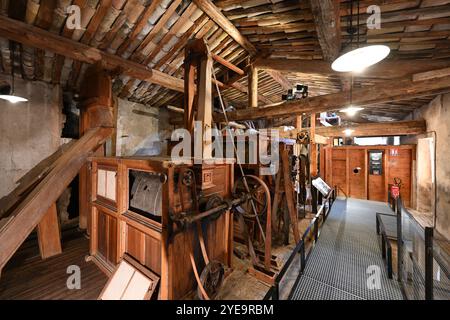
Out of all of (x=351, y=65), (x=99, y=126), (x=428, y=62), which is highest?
(x=428, y=62)

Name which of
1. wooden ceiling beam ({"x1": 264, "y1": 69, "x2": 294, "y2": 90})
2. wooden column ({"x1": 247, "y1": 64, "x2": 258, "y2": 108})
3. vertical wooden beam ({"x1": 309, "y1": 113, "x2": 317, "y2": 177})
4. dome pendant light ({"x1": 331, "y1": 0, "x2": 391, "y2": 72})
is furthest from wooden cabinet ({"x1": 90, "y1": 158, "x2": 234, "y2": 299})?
vertical wooden beam ({"x1": 309, "y1": 113, "x2": 317, "y2": 177})

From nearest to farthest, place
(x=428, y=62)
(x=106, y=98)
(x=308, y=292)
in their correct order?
1. (x=308, y=292)
2. (x=428, y=62)
3. (x=106, y=98)

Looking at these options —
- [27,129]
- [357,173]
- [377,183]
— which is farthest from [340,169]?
[27,129]

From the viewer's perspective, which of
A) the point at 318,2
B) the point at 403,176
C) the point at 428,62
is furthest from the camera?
the point at 403,176

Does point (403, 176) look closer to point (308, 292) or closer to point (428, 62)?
point (428, 62)

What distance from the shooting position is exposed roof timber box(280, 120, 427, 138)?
5.34m

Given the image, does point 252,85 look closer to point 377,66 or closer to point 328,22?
point 328,22

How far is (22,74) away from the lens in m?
3.69

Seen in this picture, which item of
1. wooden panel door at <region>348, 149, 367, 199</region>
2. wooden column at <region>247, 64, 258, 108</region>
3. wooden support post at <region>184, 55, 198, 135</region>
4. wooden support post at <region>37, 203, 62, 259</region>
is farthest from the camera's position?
wooden panel door at <region>348, 149, 367, 199</region>

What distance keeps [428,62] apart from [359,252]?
336 cm

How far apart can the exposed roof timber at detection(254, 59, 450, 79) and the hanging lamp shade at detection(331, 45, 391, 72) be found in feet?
4.62

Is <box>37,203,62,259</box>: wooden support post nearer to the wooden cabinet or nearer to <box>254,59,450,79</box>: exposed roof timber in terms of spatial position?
the wooden cabinet

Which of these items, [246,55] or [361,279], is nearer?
[361,279]
